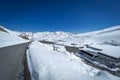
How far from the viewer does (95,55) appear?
75.4 feet

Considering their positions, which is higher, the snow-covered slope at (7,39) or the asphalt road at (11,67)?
the snow-covered slope at (7,39)

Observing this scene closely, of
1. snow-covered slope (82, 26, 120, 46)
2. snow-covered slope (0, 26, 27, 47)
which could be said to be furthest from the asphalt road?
snow-covered slope (82, 26, 120, 46)

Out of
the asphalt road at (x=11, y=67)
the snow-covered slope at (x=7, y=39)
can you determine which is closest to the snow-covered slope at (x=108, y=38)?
the snow-covered slope at (x=7, y=39)

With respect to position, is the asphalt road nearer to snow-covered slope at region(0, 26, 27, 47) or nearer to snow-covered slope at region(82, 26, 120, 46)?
snow-covered slope at region(0, 26, 27, 47)

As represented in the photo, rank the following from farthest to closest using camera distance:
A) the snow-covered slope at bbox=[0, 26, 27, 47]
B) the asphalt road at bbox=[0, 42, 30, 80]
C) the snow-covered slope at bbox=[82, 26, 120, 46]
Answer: the snow-covered slope at bbox=[82, 26, 120, 46] → the snow-covered slope at bbox=[0, 26, 27, 47] → the asphalt road at bbox=[0, 42, 30, 80]

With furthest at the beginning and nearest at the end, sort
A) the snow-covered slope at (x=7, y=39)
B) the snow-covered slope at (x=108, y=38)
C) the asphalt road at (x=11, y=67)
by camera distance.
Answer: the snow-covered slope at (x=108, y=38) < the snow-covered slope at (x=7, y=39) < the asphalt road at (x=11, y=67)

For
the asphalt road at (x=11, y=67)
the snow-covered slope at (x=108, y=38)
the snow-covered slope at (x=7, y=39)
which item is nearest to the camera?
the asphalt road at (x=11, y=67)

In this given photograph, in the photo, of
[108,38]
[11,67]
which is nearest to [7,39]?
[11,67]

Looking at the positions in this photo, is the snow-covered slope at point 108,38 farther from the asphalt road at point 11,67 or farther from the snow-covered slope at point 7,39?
the asphalt road at point 11,67

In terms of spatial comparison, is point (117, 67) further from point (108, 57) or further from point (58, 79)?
point (58, 79)

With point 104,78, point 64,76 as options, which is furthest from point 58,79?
point 104,78

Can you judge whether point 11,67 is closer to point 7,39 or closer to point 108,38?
point 7,39

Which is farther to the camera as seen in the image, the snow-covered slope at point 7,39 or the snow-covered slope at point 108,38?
the snow-covered slope at point 108,38

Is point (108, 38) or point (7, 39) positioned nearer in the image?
point (7, 39)
